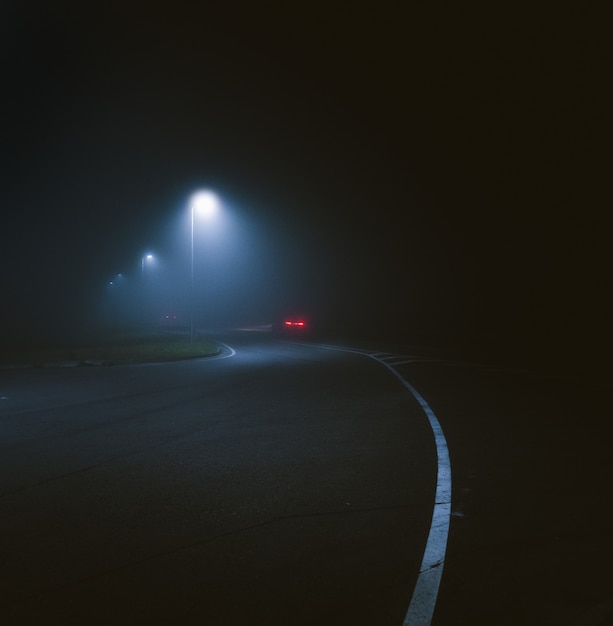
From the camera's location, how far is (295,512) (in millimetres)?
5031

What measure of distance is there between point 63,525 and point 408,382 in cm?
1075

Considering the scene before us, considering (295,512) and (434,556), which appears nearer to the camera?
(434,556)

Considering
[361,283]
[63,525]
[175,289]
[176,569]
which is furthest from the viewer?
[175,289]

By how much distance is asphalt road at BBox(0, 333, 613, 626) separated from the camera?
345 cm

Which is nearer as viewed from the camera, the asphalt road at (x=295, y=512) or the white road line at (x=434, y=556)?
the white road line at (x=434, y=556)

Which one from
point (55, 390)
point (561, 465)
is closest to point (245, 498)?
point (561, 465)

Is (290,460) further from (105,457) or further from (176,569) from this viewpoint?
(176,569)

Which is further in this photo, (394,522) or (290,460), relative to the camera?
(290,460)

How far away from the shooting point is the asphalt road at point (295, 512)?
11.3 ft

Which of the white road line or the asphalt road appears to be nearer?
the white road line

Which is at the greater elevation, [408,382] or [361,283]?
[361,283]

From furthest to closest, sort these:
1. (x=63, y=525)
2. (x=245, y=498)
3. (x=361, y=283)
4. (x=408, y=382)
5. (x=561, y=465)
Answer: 1. (x=361, y=283)
2. (x=408, y=382)
3. (x=561, y=465)
4. (x=245, y=498)
5. (x=63, y=525)

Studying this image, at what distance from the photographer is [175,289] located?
14762 centimetres

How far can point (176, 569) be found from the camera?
12.7 feet
